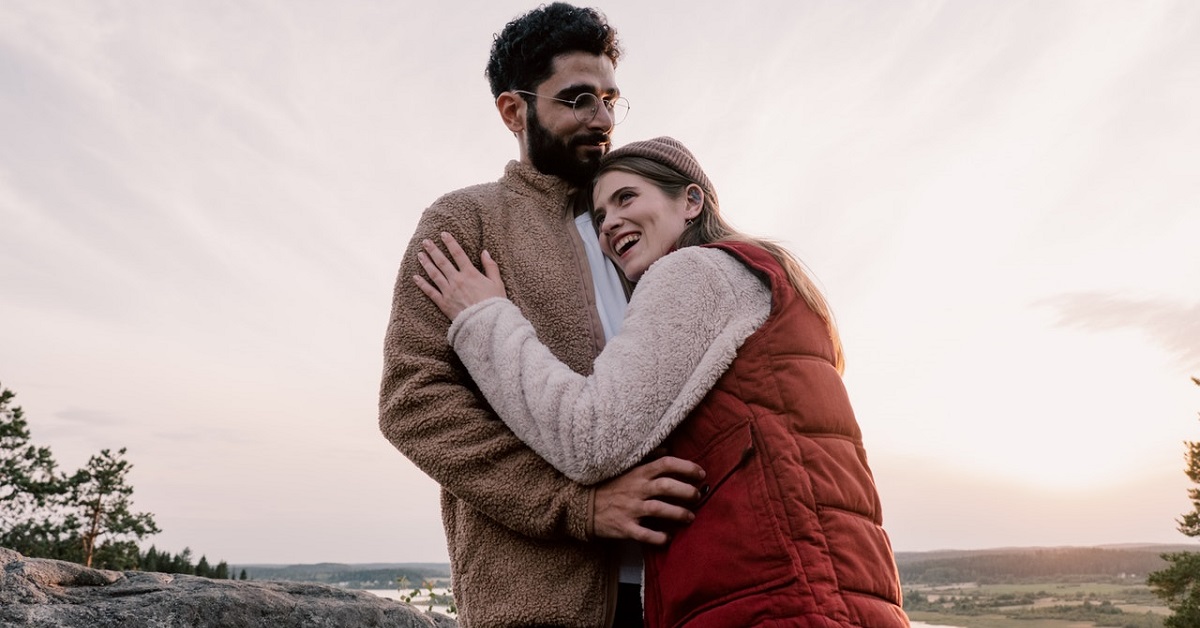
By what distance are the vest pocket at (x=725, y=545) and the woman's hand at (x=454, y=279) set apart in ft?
2.22

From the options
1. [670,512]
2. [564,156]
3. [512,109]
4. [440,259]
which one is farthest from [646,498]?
[512,109]

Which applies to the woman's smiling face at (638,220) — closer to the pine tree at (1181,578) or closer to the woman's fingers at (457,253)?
the woman's fingers at (457,253)

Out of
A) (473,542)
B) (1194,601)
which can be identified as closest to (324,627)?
(473,542)

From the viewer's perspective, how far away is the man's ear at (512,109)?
8.36 ft

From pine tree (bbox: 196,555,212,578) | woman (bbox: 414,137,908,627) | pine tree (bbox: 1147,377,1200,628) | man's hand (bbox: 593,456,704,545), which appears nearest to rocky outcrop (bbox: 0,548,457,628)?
woman (bbox: 414,137,908,627)

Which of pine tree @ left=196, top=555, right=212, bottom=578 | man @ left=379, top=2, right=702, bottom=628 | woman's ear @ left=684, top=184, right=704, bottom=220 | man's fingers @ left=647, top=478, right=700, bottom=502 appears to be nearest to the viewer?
man's fingers @ left=647, top=478, right=700, bottom=502

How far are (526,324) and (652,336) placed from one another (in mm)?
360

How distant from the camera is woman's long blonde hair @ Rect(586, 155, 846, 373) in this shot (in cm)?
183

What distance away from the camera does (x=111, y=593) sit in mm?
3910

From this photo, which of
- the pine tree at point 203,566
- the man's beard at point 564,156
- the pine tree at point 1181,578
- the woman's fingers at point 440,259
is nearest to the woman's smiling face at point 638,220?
the man's beard at point 564,156

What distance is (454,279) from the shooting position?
2.03m

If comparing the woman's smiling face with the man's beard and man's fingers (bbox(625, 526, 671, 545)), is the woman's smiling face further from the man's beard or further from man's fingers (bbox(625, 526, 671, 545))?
man's fingers (bbox(625, 526, 671, 545))

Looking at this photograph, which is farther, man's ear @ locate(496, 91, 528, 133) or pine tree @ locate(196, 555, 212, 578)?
pine tree @ locate(196, 555, 212, 578)

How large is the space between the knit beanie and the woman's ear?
20 millimetres
